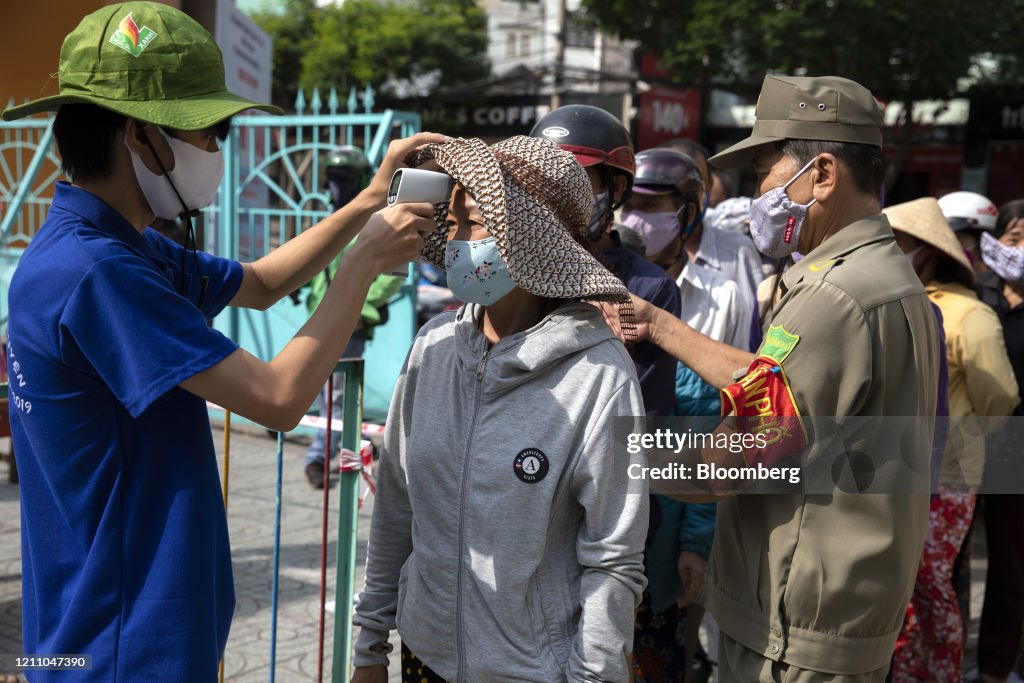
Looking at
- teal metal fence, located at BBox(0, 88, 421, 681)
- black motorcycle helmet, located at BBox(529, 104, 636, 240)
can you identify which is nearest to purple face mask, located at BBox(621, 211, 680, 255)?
black motorcycle helmet, located at BBox(529, 104, 636, 240)

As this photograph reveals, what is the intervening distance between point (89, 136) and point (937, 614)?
3620mm

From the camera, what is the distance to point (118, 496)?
75.3 inches

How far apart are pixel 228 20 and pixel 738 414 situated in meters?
7.12

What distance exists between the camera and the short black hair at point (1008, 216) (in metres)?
5.19

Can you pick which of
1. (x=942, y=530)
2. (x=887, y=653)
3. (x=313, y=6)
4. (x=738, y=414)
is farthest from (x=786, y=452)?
(x=313, y=6)

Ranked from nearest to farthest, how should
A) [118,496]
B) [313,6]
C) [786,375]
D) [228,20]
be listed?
[118,496] → [786,375] → [228,20] → [313,6]

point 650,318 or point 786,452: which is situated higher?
point 650,318

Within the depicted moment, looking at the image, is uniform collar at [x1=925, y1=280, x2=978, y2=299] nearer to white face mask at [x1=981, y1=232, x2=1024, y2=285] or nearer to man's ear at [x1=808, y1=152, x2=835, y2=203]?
white face mask at [x1=981, y1=232, x2=1024, y2=285]

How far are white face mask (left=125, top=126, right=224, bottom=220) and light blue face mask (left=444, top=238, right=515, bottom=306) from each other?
0.56 metres

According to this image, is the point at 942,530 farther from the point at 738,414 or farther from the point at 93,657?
the point at 93,657

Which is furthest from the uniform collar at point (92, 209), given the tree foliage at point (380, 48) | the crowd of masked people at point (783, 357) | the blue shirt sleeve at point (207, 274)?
the tree foliage at point (380, 48)

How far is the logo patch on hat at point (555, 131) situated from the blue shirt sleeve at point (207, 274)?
1.18 meters

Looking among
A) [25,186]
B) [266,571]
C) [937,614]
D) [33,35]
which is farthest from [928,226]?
[25,186]

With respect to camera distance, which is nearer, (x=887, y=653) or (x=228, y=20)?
(x=887, y=653)
